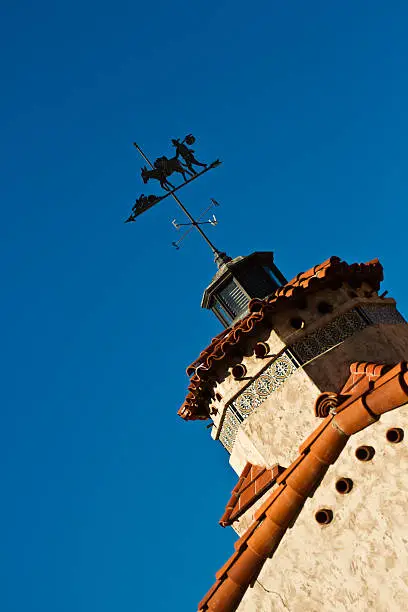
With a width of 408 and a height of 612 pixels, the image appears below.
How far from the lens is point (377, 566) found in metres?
8.50

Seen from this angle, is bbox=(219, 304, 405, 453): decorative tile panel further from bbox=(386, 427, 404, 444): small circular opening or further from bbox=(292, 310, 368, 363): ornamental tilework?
bbox=(386, 427, 404, 444): small circular opening

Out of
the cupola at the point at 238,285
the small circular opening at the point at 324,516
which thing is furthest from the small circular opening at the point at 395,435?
the cupola at the point at 238,285

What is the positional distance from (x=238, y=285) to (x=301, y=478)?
17.8 ft

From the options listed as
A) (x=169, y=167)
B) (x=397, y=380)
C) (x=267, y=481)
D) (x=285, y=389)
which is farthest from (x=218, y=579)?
(x=169, y=167)

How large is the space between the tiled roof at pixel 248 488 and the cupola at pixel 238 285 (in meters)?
3.41

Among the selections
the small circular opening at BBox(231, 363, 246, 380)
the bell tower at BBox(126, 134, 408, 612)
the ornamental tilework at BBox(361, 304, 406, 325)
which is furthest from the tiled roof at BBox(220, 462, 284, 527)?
the ornamental tilework at BBox(361, 304, 406, 325)

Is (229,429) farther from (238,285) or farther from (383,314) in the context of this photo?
(383,314)

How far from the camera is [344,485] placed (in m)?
8.99

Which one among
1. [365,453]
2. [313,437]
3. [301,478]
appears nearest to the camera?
[365,453]

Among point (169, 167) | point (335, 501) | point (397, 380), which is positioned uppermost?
point (169, 167)

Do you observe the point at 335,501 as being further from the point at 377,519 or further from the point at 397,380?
the point at 397,380

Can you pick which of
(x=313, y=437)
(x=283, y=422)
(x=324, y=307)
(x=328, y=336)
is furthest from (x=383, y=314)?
(x=313, y=437)

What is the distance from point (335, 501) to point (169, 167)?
8.98 m

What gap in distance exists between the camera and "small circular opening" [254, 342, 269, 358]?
11.5 m
